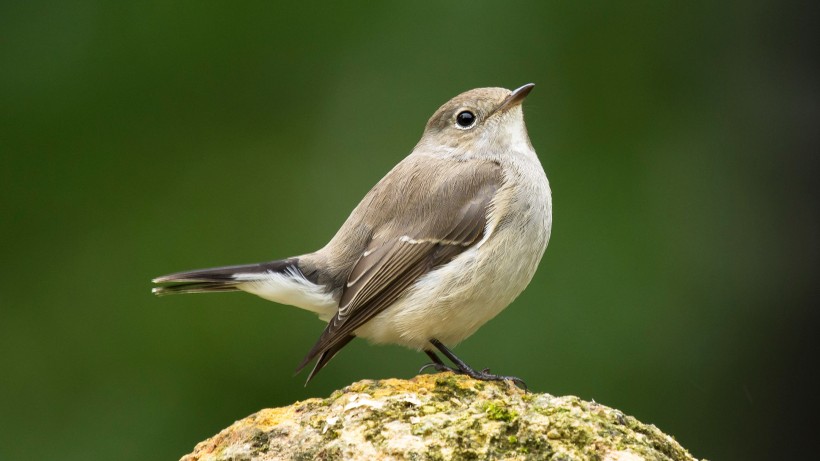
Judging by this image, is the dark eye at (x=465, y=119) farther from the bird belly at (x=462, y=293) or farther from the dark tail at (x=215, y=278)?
the dark tail at (x=215, y=278)

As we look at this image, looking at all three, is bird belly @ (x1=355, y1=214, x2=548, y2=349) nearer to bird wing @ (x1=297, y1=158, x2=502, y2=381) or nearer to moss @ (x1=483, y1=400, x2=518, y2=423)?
bird wing @ (x1=297, y1=158, x2=502, y2=381)

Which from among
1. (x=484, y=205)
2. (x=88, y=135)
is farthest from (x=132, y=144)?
(x=484, y=205)

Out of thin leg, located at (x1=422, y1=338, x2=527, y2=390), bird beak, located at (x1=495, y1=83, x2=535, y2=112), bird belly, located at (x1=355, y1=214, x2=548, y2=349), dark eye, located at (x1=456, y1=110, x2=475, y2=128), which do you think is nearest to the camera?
thin leg, located at (x1=422, y1=338, x2=527, y2=390)

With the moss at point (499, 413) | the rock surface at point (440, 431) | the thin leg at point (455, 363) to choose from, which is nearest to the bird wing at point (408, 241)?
the thin leg at point (455, 363)

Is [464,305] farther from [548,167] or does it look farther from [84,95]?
[84,95]

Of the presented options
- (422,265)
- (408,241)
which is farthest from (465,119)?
(422,265)

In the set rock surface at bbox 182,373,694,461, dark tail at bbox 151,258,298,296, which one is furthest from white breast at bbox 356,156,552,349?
rock surface at bbox 182,373,694,461
